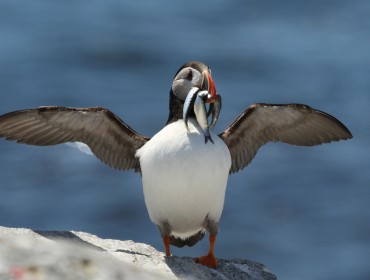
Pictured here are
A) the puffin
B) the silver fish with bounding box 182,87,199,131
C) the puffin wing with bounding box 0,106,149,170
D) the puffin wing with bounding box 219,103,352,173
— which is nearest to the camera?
the puffin

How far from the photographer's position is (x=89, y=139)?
10523 millimetres

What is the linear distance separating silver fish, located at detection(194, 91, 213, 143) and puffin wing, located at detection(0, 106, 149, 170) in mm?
1247

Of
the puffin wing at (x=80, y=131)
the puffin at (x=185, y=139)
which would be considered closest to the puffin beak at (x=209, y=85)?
the puffin at (x=185, y=139)

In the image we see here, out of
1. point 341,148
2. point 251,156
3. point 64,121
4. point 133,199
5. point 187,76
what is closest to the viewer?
point 187,76

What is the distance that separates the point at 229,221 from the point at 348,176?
8.96 ft

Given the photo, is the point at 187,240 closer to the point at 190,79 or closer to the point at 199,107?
the point at 199,107

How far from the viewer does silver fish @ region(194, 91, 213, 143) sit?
9.24m

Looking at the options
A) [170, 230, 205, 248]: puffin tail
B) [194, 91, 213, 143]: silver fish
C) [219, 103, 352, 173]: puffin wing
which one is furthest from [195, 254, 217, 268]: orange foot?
[219, 103, 352, 173]: puffin wing

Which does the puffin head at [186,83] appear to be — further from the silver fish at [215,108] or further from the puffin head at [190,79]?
the silver fish at [215,108]

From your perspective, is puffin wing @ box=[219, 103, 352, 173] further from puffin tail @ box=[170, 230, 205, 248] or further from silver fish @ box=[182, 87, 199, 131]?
silver fish @ box=[182, 87, 199, 131]

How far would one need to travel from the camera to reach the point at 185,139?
9.17 meters

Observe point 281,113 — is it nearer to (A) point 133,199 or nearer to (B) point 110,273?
(B) point 110,273

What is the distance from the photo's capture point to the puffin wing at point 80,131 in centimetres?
1005

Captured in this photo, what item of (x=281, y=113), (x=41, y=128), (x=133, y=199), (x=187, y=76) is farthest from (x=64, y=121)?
(x=133, y=199)
